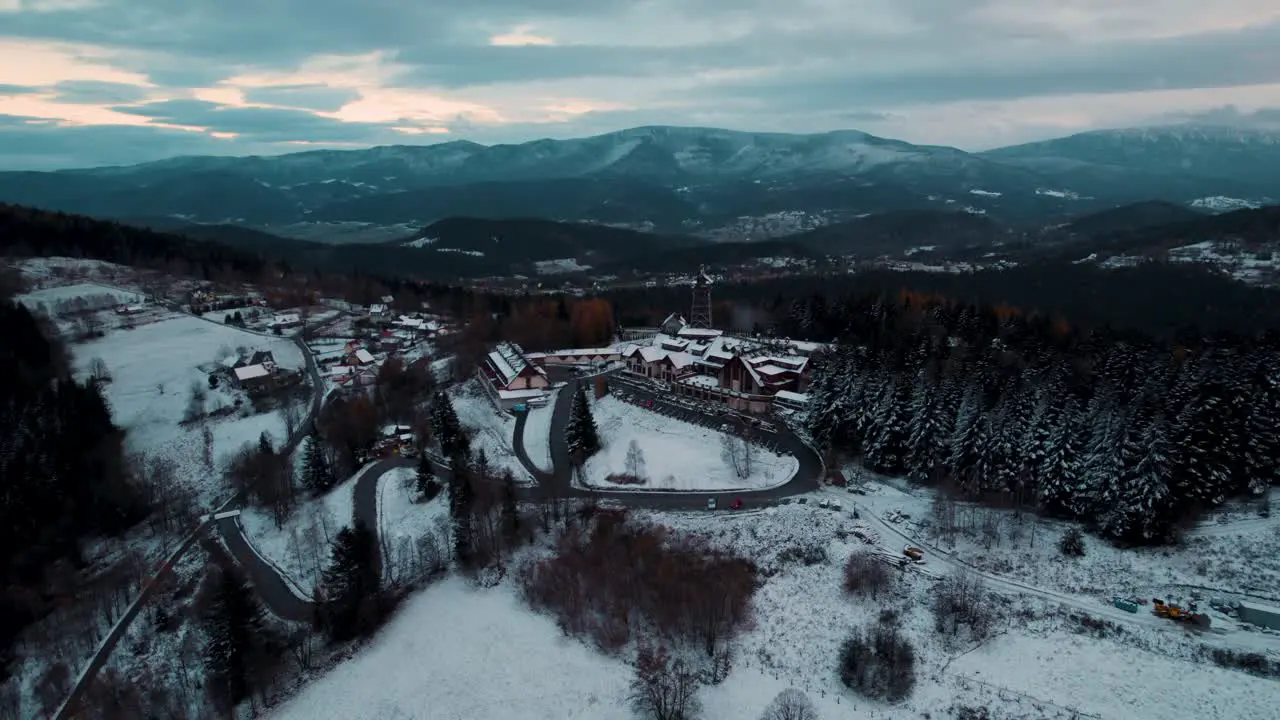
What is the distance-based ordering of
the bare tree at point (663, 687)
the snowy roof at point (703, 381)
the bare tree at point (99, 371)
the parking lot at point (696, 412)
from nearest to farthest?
the bare tree at point (663, 687)
the parking lot at point (696, 412)
the snowy roof at point (703, 381)
the bare tree at point (99, 371)

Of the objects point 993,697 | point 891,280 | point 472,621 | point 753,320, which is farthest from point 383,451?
point 891,280

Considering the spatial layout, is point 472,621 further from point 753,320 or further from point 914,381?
point 753,320

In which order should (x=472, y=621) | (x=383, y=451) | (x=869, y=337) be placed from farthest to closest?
(x=869, y=337)
(x=383, y=451)
(x=472, y=621)

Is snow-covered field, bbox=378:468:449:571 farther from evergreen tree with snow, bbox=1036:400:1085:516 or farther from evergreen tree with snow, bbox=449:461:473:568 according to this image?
evergreen tree with snow, bbox=1036:400:1085:516

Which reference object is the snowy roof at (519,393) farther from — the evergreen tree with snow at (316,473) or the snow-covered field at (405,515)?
the evergreen tree with snow at (316,473)

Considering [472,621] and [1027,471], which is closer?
[472,621]

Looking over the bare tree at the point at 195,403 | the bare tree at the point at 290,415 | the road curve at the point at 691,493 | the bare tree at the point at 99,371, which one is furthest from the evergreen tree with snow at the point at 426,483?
the bare tree at the point at 99,371
